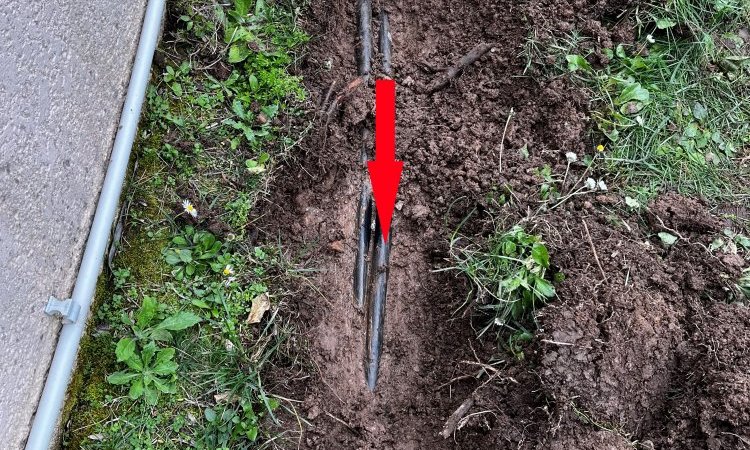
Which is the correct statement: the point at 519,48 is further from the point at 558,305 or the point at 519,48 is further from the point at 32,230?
the point at 32,230

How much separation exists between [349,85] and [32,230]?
144 cm

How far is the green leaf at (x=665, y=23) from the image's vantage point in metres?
2.55

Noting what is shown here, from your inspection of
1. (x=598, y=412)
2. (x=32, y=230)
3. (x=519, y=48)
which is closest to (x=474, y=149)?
(x=519, y=48)

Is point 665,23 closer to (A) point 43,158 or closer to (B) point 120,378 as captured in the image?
(A) point 43,158

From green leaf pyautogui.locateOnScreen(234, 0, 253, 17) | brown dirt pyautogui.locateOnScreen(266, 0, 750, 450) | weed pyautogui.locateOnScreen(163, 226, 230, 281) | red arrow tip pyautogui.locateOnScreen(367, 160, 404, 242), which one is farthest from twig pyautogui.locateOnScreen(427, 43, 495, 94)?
weed pyautogui.locateOnScreen(163, 226, 230, 281)

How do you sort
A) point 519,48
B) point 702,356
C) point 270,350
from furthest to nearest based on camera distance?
point 519,48, point 270,350, point 702,356

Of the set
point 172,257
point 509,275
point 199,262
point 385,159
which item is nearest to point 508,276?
point 509,275

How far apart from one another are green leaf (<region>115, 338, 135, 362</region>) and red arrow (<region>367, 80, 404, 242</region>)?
1.13 meters

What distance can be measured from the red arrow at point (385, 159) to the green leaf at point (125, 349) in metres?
1.13

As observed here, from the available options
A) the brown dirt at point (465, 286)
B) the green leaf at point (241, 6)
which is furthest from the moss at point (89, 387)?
the green leaf at point (241, 6)

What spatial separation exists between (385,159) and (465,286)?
28.6 inches

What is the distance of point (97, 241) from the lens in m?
2.16

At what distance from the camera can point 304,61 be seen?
261 cm

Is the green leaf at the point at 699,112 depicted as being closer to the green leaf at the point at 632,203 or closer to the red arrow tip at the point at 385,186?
the green leaf at the point at 632,203
